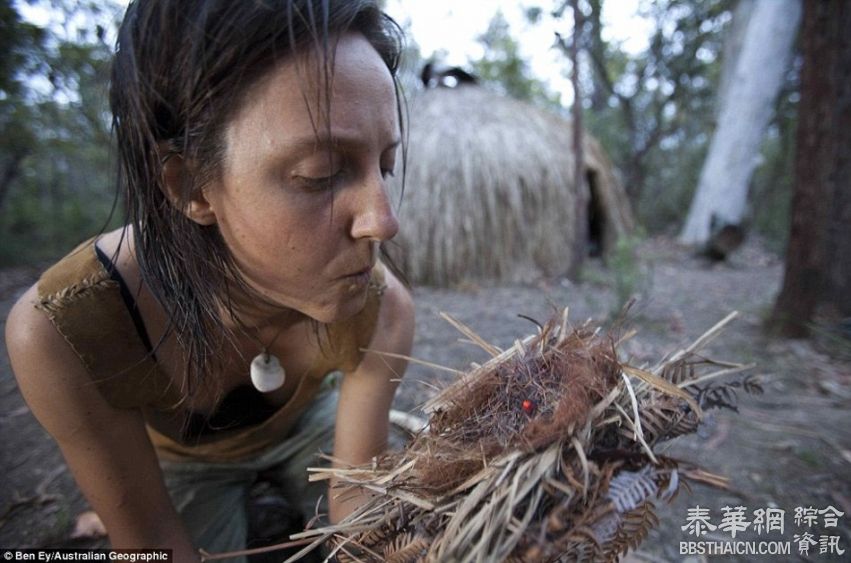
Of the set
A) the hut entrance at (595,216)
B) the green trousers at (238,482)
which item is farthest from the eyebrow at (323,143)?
the hut entrance at (595,216)

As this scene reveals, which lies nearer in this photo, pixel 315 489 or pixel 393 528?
pixel 393 528

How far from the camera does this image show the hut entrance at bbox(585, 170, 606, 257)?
7.77 metres

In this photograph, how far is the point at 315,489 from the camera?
67.2 inches

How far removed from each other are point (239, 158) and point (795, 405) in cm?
317

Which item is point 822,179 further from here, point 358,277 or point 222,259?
point 222,259

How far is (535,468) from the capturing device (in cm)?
71

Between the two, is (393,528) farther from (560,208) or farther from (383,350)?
(560,208)

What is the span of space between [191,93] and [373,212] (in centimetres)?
39

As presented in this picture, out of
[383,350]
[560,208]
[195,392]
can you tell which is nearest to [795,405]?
[383,350]

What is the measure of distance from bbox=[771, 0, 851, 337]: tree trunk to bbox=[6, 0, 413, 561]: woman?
3.28 meters

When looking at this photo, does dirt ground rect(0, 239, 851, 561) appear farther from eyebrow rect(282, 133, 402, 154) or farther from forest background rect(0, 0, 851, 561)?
eyebrow rect(282, 133, 402, 154)

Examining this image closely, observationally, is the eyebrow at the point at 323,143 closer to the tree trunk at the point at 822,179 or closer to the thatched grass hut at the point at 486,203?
the tree trunk at the point at 822,179

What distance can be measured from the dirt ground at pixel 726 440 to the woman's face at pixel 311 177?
1.22 feet

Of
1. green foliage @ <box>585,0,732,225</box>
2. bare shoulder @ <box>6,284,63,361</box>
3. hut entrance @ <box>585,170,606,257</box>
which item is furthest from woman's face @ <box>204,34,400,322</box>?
green foliage @ <box>585,0,732,225</box>
